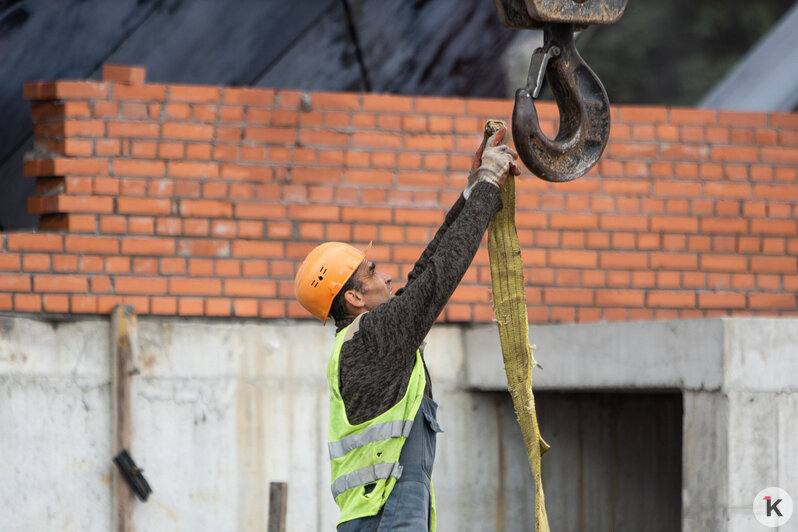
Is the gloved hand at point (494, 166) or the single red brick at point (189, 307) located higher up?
the single red brick at point (189, 307)

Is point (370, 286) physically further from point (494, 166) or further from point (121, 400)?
point (121, 400)

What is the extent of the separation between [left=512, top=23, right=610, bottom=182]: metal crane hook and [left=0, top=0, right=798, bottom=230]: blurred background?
3317mm

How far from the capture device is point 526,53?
6.73m

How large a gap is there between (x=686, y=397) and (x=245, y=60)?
129 inches

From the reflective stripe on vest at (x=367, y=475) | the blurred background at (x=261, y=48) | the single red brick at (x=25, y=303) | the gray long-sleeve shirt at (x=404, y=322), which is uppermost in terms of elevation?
the blurred background at (x=261, y=48)

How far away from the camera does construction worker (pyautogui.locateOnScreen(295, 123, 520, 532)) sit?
290 cm

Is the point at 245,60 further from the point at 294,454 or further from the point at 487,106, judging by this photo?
the point at 294,454

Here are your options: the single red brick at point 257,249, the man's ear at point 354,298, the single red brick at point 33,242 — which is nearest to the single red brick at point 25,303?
the single red brick at point 33,242

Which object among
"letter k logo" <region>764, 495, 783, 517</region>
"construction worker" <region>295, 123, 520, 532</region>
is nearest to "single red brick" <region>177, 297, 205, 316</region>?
"construction worker" <region>295, 123, 520, 532</region>

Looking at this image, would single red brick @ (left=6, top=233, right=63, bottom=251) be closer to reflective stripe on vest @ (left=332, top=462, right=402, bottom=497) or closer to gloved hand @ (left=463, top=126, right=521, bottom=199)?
reflective stripe on vest @ (left=332, top=462, right=402, bottom=497)

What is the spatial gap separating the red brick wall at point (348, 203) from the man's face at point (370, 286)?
6.23 ft

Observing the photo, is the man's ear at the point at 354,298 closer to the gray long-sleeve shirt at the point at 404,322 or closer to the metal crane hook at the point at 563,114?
the gray long-sleeve shirt at the point at 404,322

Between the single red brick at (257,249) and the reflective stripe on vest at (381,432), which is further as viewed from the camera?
the single red brick at (257,249)

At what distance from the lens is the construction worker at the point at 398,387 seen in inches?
114
